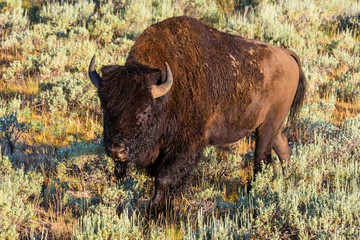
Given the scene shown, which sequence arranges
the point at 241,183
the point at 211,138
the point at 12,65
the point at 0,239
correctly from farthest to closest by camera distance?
the point at 12,65 → the point at 241,183 → the point at 211,138 → the point at 0,239

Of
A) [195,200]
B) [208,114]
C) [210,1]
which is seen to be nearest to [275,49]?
[208,114]

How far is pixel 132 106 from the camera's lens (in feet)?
11.7

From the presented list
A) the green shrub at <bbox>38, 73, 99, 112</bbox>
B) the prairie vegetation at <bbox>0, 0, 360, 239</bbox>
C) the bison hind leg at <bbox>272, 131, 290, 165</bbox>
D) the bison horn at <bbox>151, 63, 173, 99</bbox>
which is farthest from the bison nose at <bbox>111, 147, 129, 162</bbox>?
the green shrub at <bbox>38, 73, 99, 112</bbox>

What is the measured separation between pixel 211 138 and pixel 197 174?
2.64 ft

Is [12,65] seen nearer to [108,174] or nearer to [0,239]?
[108,174]

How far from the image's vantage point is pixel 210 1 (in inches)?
488

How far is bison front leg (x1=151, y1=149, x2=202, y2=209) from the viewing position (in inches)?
163

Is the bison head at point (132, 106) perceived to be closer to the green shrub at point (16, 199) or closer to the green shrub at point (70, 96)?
the green shrub at point (16, 199)

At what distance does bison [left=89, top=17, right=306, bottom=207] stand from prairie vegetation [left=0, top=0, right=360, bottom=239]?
1.44 feet

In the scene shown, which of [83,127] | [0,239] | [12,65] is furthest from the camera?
[12,65]

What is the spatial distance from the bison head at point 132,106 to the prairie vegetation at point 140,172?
570mm

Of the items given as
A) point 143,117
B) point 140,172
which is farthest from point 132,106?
point 140,172

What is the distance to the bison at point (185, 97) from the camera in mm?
3646

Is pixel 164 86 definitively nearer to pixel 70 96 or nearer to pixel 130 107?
pixel 130 107
